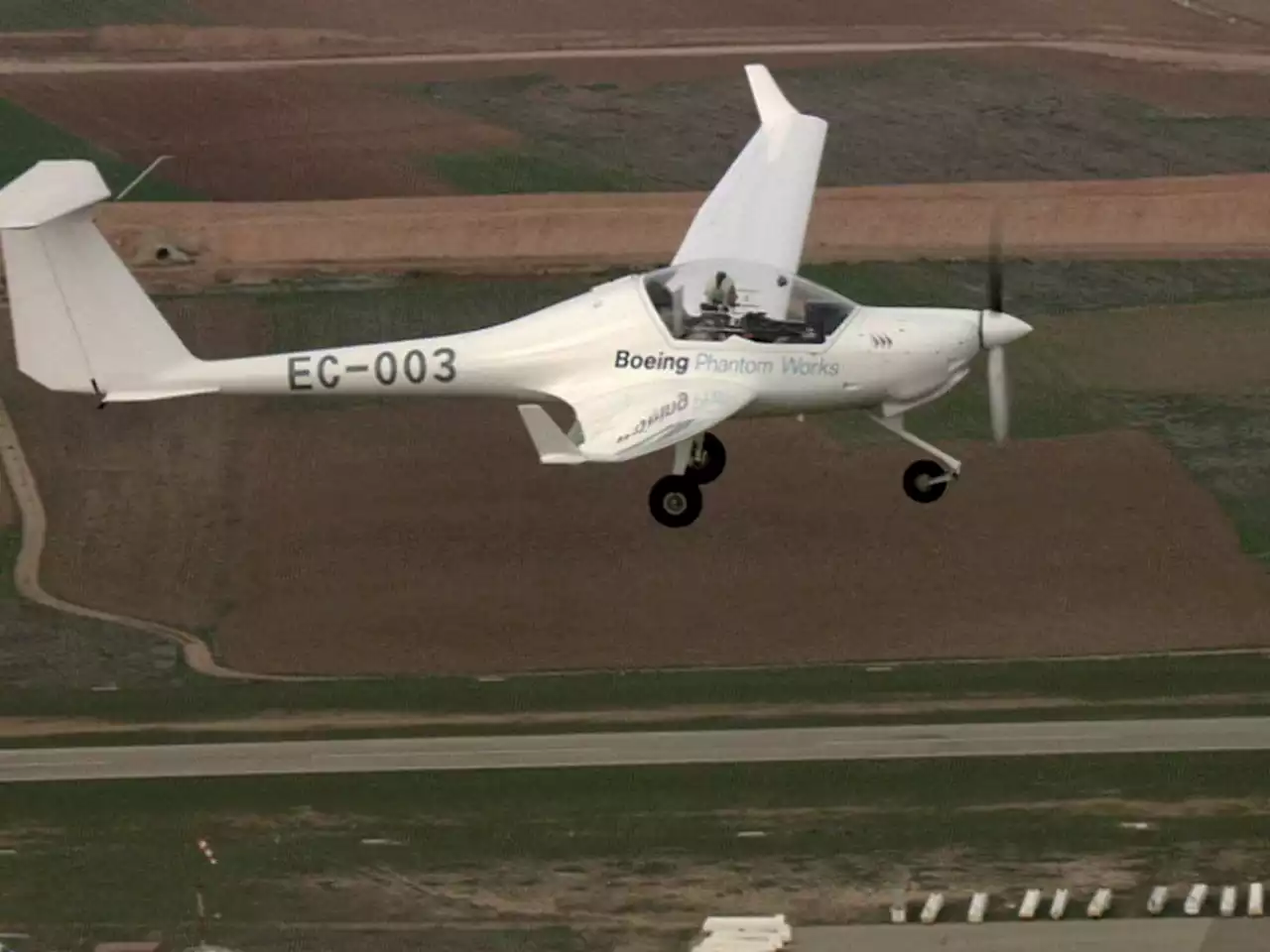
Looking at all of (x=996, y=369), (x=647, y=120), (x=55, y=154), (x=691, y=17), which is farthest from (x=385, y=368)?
(x=691, y=17)

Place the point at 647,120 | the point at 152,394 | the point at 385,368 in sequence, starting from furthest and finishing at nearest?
the point at 647,120 < the point at 385,368 < the point at 152,394

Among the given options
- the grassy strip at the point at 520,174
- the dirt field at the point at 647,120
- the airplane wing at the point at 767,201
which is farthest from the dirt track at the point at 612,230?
the airplane wing at the point at 767,201

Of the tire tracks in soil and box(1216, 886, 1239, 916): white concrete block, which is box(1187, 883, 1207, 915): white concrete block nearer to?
box(1216, 886, 1239, 916): white concrete block

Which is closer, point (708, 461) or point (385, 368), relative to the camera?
point (385, 368)

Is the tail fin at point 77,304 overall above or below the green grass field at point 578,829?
above

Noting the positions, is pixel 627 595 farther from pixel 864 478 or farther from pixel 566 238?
pixel 566 238

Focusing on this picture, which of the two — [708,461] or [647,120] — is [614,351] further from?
[647,120]

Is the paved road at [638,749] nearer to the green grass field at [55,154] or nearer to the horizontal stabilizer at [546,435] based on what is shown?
the horizontal stabilizer at [546,435]
